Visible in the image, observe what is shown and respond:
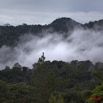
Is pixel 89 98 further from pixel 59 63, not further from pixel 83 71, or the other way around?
pixel 59 63

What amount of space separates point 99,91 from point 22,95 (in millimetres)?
39098

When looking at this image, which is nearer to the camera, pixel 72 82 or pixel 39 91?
pixel 39 91

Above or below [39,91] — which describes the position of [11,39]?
above

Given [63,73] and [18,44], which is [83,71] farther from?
[18,44]

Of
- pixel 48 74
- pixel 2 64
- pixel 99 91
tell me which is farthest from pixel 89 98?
pixel 2 64

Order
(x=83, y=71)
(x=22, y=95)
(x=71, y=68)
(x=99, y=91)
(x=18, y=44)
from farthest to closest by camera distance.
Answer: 1. (x=18, y=44)
2. (x=83, y=71)
3. (x=71, y=68)
4. (x=22, y=95)
5. (x=99, y=91)

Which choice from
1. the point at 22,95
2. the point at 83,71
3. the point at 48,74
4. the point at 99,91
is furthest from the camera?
the point at 83,71

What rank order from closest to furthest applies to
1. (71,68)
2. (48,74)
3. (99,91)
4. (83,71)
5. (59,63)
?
(99,91) < (48,74) < (71,68) < (83,71) < (59,63)

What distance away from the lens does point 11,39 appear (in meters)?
183

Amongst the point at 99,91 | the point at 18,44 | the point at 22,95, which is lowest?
the point at 22,95

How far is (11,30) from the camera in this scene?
595 feet

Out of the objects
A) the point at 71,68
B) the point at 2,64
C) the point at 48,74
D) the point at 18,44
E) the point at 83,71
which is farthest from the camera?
the point at 18,44

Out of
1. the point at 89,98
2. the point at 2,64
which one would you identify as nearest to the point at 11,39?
the point at 2,64

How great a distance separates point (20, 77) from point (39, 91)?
153ft
